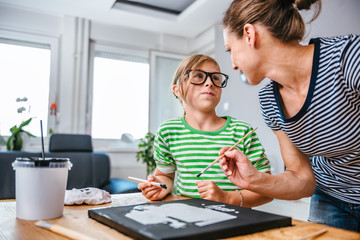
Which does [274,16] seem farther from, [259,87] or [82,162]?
[82,162]

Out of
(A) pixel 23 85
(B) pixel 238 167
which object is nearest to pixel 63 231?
(B) pixel 238 167

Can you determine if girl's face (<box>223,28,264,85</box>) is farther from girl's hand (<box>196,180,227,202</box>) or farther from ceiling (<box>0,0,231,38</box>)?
ceiling (<box>0,0,231,38</box>)

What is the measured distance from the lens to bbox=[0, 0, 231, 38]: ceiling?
349 cm

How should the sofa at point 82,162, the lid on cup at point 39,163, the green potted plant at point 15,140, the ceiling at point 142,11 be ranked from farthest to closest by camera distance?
the ceiling at point 142,11 < the green potted plant at point 15,140 < the sofa at point 82,162 < the lid on cup at point 39,163

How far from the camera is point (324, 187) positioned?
41.9 inches

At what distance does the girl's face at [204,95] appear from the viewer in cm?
122

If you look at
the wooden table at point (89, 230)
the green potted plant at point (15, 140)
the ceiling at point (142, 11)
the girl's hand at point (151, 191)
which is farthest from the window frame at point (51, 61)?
the wooden table at point (89, 230)

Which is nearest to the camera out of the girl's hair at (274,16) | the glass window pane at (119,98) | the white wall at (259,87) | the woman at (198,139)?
the girl's hair at (274,16)

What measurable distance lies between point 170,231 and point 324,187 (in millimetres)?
773

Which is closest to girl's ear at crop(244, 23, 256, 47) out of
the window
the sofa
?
the sofa

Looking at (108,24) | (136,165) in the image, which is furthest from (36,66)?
(136,165)

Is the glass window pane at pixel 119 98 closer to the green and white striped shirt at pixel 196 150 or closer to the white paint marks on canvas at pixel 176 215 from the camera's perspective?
the green and white striped shirt at pixel 196 150

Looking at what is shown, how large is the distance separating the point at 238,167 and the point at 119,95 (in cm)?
346

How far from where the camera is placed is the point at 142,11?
3785 mm
